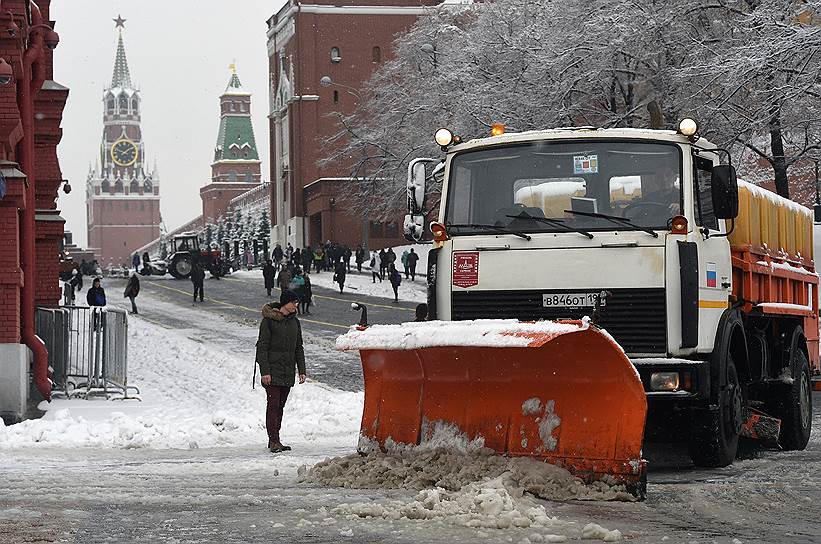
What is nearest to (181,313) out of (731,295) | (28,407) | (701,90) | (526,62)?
(526,62)

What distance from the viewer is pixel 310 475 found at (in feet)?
35.2

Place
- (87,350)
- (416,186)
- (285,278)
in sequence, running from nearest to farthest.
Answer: (416,186), (87,350), (285,278)

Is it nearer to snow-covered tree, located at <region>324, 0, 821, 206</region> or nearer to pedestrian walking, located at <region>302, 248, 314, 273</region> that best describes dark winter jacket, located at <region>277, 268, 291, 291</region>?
snow-covered tree, located at <region>324, 0, 821, 206</region>

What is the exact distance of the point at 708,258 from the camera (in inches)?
441

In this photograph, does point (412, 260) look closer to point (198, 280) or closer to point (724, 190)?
point (198, 280)

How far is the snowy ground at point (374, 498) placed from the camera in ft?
26.9

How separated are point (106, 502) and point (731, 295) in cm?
532

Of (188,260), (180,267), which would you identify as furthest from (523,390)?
(188,260)

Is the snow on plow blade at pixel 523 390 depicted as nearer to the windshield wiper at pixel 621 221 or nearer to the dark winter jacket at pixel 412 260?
the windshield wiper at pixel 621 221

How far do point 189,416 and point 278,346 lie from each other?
3795 millimetres

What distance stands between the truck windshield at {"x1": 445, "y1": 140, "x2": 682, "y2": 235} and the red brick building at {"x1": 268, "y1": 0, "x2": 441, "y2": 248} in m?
76.4

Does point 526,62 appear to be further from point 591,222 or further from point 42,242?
point 591,222

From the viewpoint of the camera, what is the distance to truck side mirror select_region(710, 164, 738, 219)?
10938mm

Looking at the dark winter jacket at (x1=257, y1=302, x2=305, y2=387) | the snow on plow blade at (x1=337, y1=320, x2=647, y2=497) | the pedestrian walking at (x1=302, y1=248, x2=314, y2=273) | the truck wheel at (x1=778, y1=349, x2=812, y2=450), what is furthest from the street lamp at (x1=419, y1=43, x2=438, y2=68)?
the snow on plow blade at (x1=337, y1=320, x2=647, y2=497)
